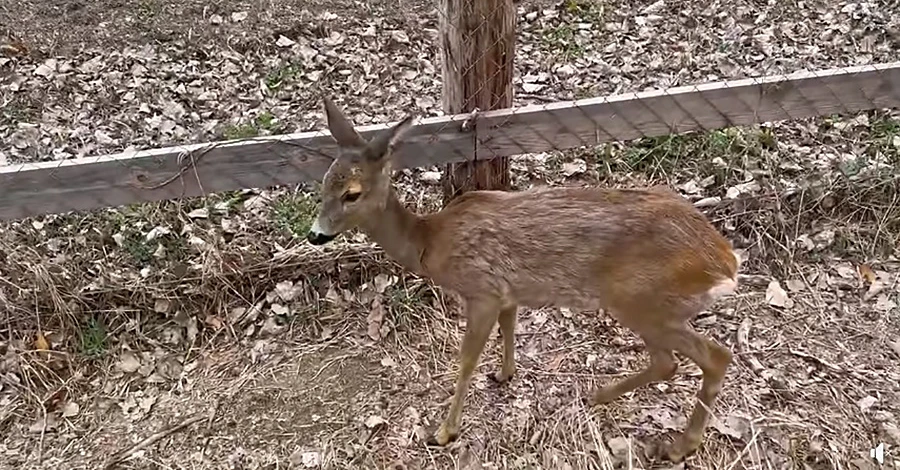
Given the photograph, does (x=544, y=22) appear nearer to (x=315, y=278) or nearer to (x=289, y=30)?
(x=289, y=30)

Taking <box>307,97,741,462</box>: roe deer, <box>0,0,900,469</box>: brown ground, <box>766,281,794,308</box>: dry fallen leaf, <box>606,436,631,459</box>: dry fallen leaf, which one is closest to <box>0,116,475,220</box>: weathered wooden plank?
<box>307,97,741,462</box>: roe deer

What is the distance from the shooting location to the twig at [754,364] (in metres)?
4.13

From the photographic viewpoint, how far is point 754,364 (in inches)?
167

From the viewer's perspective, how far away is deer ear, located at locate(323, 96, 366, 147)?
354 cm

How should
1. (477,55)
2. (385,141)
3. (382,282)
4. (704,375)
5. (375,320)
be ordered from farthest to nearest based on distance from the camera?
(382,282) < (375,320) < (477,55) < (704,375) < (385,141)

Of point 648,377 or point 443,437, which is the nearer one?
point 648,377

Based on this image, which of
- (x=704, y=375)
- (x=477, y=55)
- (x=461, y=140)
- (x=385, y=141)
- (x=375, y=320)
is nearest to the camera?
(x=385, y=141)

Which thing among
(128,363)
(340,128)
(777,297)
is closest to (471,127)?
(340,128)

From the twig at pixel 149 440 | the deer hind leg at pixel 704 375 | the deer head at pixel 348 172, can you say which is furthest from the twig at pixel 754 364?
the twig at pixel 149 440

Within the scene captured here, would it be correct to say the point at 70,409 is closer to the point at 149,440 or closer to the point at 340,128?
the point at 149,440

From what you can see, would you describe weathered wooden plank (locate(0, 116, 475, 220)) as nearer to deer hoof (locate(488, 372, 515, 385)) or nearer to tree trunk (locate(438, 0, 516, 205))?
tree trunk (locate(438, 0, 516, 205))

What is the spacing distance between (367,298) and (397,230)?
89 cm

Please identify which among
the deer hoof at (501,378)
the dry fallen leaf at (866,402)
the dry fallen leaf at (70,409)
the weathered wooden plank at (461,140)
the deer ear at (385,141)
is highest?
the deer ear at (385,141)

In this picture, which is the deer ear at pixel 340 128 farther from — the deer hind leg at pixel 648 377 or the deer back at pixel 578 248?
the deer hind leg at pixel 648 377
